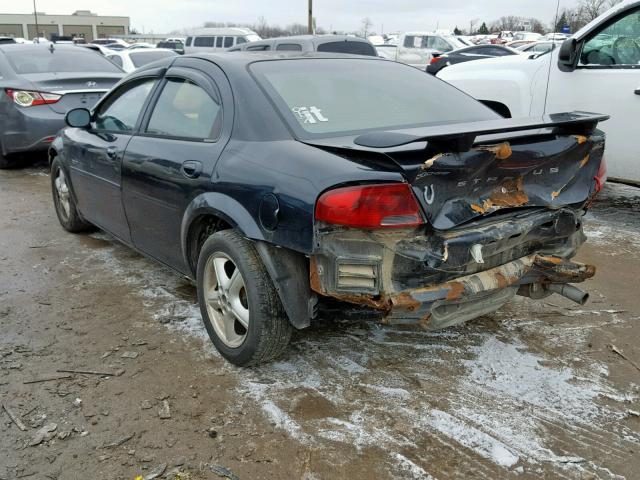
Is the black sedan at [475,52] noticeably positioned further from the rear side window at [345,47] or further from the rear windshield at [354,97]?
the rear windshield at [354,97]

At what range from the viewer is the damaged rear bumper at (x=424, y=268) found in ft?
8.13

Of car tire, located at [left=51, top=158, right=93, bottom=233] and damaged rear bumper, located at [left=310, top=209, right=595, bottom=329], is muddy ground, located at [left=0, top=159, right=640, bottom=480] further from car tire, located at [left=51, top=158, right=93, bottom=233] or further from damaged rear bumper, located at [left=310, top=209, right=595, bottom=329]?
car tire, located at [left=51, top=158, right=93, bottom=233]

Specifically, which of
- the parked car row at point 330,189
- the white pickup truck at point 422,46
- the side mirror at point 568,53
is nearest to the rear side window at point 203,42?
the white pickup truck at point 422,46

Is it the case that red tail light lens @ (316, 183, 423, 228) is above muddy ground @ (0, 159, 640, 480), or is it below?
above

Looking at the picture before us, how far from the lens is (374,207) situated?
2406 mm

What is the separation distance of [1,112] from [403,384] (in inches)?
273

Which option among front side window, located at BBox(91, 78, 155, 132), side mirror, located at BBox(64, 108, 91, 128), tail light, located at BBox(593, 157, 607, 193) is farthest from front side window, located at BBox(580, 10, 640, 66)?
side mirror, located at BBox(64, 108, 91, 128)

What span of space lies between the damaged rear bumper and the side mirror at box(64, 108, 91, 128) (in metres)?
2.77

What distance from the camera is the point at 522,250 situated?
2.88 metres

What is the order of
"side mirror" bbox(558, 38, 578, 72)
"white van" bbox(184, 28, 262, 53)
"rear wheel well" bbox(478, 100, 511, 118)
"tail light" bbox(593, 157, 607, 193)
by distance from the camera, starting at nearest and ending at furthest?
"tail light" bbox(593, 157, 607, 193)
"side mirror" bbox(558, 38, 578, 72)
"rear wheel well" bbox(478, 100, 511, 118)
"white van" bbox(184, 28, 262, 53)

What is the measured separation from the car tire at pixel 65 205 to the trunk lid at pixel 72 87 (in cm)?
261

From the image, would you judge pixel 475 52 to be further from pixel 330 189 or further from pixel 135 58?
pixel 330 189

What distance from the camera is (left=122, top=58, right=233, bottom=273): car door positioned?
3.18m

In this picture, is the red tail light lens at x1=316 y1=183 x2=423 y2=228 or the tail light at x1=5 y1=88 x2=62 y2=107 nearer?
the red tail light lens at x1=316 y1=183 x2=423 y2=228
